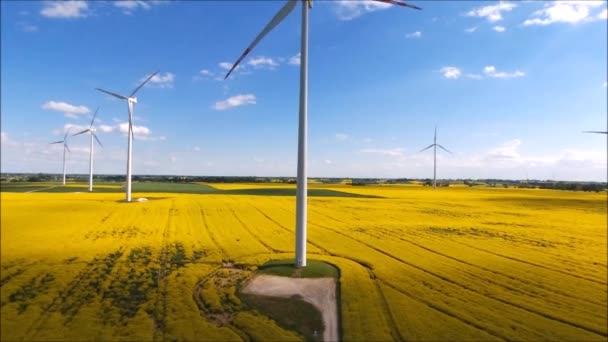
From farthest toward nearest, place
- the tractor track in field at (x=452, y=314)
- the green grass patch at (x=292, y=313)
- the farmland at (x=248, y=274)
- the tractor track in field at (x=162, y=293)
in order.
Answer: the green grass patch at (x=292, y=313) < the tractor track in field at (x=452, y=314) < the tractor track in field at (x=162, y=293) < the farmland at (x=248, y=274)

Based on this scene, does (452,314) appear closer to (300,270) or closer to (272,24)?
(300,270)

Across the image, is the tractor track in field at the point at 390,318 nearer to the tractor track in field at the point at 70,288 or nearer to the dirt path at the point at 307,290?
the dirt path at the point at 307,290

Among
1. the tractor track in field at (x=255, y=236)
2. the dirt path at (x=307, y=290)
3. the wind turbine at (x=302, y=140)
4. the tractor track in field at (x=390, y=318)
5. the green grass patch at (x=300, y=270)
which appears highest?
the wind turbine at (x=302, y=140)

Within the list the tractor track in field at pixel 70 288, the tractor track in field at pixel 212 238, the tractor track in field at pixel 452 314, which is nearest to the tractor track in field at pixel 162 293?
the tractor track in field at pixel 70 288

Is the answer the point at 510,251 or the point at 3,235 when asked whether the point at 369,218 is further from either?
the point at 3,235

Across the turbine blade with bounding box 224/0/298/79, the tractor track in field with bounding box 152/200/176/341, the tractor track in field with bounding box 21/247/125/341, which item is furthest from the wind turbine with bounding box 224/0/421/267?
the tractor track in field with bounding box 21/247/125/341

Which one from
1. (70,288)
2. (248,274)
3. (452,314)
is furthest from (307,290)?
(70,288)

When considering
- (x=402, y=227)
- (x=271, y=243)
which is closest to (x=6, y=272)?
(x=271, y=243)
